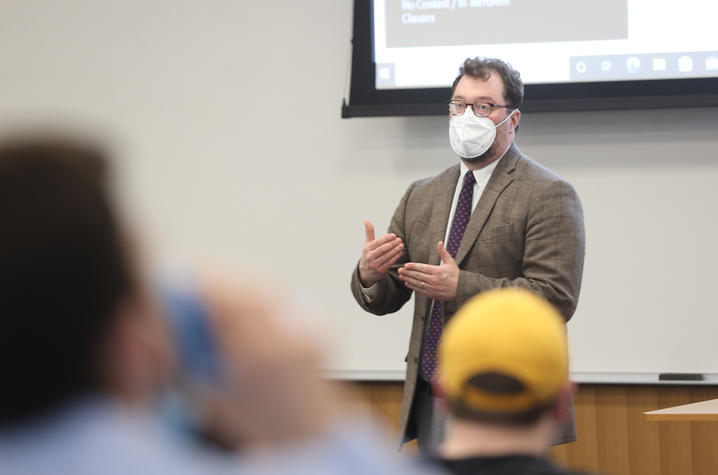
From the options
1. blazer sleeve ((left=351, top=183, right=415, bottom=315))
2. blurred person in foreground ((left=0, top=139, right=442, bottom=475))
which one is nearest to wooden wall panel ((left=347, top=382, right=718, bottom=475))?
blazer sleeve ((left=351, top=183, right=415, bottom=315))

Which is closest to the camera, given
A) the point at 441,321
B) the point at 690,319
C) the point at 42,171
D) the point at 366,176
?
the point at 42,171

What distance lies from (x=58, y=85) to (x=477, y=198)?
2.33 m

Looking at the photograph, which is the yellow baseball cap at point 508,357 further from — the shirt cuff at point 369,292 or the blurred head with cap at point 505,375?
the shirt cuff at point 369,292

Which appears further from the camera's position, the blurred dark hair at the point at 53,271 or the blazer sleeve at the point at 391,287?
the blazer sleeve at the point at 391,287

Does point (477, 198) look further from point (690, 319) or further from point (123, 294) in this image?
point (123, 294)

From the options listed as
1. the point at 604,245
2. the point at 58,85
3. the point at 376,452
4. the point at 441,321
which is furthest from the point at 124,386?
the point at 58,85

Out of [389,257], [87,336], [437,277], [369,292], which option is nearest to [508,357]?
[87,336]

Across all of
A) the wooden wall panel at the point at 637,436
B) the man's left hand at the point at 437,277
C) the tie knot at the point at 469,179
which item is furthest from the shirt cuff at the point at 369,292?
the wooden wall panel at the point at 637,436

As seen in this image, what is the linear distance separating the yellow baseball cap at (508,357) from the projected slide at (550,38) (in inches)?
103

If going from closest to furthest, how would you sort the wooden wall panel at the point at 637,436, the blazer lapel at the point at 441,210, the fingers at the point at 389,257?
the fingers at the point at 389,257 → the blazer lapel at the point at 441,210 → the wooden wall panel at the point at 637,436

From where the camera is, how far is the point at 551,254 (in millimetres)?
2348

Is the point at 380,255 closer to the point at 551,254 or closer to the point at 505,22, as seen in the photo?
the point at 551,254

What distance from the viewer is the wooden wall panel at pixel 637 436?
3305mm

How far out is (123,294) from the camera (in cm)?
54
